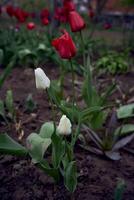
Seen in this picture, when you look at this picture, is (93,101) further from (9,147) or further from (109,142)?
(9,147)

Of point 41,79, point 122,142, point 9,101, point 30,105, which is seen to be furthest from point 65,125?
point 30,105

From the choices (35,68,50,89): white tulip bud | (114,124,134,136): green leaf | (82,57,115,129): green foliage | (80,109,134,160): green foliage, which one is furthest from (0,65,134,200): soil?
(35,68,50,89): white tulip bud

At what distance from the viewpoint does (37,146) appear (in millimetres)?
2377

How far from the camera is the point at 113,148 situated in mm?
2826

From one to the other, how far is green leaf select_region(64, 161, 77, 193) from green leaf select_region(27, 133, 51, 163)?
0.76ft

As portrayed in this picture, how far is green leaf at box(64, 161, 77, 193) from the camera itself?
6.86ft

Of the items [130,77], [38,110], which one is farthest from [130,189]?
[130,77]

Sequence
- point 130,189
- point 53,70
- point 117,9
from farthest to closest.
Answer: point 117,9, point 53,70, point 130,189

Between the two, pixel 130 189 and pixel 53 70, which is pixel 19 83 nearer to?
pixel 53 70

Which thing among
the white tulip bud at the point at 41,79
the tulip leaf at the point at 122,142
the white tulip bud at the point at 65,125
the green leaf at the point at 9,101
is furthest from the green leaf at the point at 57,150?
the green leaf at the point at 9,101

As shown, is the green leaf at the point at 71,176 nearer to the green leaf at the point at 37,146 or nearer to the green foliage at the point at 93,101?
the green leaf at the point at 37,146

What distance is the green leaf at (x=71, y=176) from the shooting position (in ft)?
6.86

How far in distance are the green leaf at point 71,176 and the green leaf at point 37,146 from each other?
231 mm

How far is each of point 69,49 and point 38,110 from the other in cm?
144
